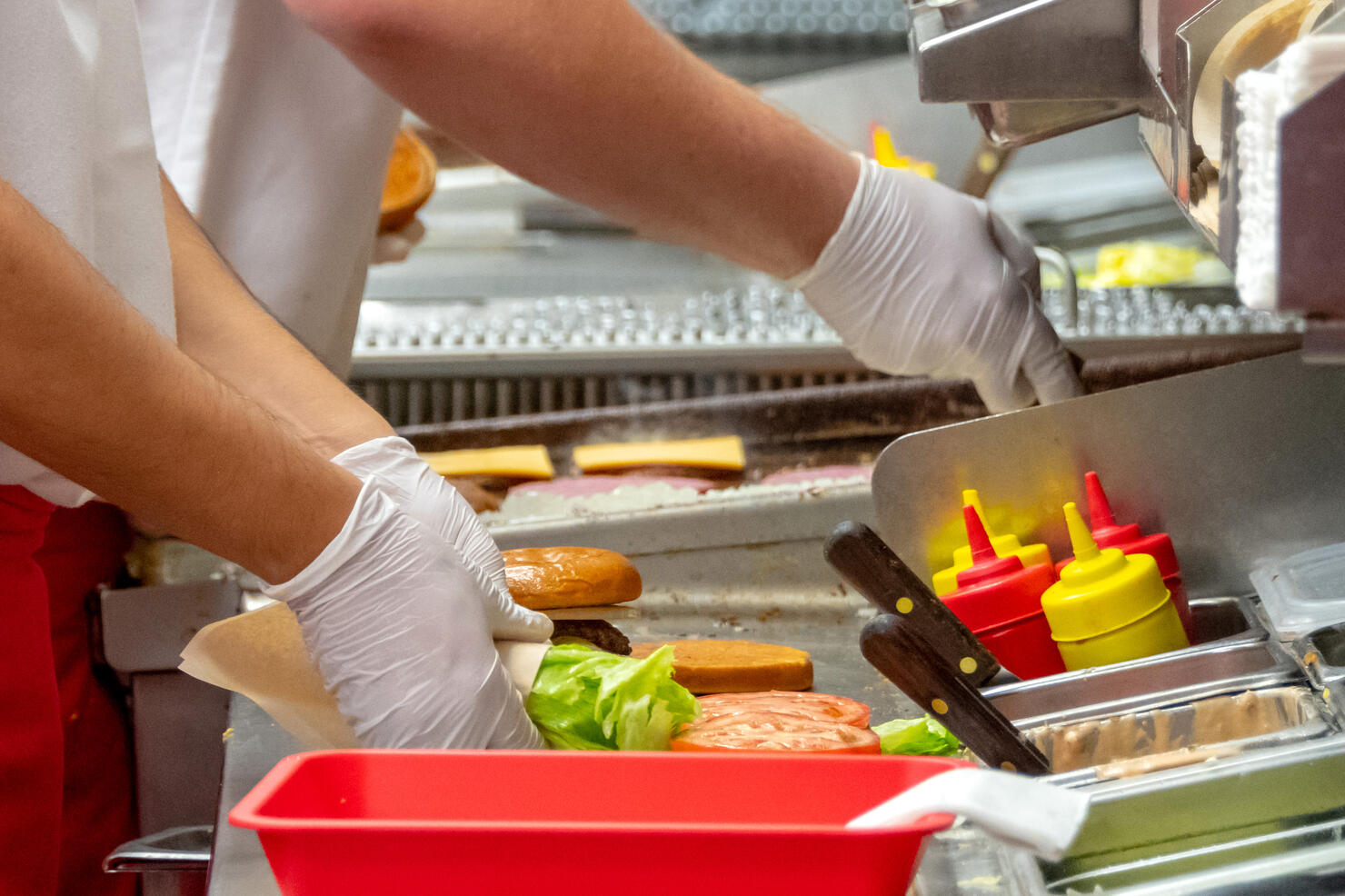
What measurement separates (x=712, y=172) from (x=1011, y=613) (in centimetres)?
68

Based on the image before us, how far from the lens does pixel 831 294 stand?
5.92 ft

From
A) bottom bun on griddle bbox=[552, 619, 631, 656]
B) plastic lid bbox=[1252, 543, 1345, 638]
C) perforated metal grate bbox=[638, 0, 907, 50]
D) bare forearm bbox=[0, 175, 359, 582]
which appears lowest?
bottom bun on griddle bbox=[552, 619, 631, 656]

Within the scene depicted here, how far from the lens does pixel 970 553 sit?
53.8 inches

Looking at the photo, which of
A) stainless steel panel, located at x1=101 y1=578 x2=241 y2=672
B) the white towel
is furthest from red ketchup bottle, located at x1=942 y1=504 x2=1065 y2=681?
stainless steel panel, located at x1=101 y1=578 x2=241 y2=672

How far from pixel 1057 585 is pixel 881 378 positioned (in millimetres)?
1669

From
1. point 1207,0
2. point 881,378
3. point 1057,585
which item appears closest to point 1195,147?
point 1207,0

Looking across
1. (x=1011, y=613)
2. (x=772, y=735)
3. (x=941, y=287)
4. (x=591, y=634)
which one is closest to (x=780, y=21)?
(x=941, y=287)

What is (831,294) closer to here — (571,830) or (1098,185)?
(571,830)

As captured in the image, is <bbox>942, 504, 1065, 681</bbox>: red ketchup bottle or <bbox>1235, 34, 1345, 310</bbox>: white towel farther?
<bbox>942, 504, 1065, 681</bbox>: red ketchup bottle

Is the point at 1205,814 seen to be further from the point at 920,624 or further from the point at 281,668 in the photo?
the point at 281,668

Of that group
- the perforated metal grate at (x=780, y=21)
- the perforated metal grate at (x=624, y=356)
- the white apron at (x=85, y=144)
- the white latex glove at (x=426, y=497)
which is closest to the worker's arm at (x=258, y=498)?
the white latex glove at (x=426, y=497)

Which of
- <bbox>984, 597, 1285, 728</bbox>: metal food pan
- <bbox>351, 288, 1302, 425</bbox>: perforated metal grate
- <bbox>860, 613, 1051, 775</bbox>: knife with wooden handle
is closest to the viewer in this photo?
<bbox>860, 613, 1051, 775</bbox>: knife with wooden handle

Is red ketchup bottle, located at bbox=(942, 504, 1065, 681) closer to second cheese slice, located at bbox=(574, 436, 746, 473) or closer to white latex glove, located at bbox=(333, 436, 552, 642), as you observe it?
white latex glove, located at bbox=(333, 436, 552, 642)

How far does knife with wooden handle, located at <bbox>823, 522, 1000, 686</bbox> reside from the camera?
1.16 meters
